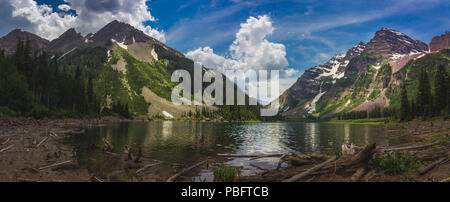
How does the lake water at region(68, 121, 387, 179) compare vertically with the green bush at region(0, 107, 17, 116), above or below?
below

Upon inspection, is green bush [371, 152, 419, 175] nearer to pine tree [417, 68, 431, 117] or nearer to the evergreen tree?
the evergreen tree

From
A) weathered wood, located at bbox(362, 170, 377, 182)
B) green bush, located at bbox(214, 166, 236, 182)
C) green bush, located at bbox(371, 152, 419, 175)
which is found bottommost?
green bush, located at bbox(214, 166, 236, 182)

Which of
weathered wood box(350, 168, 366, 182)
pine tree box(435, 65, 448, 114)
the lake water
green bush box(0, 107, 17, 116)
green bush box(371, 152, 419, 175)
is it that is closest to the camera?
weathered wood box(350, 168, 366, 182)

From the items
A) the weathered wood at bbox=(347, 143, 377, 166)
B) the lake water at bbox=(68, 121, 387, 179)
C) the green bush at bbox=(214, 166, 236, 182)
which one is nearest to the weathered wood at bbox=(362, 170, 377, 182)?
the weathered wood at bbox=(347, 143, 377, 166)

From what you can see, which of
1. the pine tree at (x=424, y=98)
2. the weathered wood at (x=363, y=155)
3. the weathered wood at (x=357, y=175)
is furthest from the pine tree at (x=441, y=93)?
the weathered wood at (x=357, y=175)

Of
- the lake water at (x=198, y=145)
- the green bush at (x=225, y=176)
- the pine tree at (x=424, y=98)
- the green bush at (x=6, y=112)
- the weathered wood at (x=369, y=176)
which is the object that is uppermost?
the pine tree at (x=424, y=98)

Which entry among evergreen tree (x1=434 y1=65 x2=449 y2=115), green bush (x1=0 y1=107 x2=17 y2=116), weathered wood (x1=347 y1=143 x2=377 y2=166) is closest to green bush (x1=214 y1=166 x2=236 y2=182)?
weathered wood (x1=347 y1=143 x2=377 y2=166)

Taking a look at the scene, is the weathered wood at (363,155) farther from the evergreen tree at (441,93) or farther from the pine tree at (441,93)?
the pine tree at (441,93)

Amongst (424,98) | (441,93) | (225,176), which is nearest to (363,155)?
(225,176)

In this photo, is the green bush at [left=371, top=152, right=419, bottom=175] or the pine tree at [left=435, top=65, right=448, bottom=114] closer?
the green bush at [left=371, top=152, right=419, bottom=175]

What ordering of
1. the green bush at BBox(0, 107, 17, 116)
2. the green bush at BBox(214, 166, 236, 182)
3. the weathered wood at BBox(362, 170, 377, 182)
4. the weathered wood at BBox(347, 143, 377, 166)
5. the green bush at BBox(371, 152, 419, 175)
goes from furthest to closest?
1. the green bush at BBox(0, 107, 17, 116)
2. the green bush at BBox(214, 166, 236, 182)
3. the green bush at BBox(371, 152, 419, 175)
4. the weathered wood at BBox(347, 143, 377, 166)
5. the weathered wood at BBox(362, 170, 377, 182)
